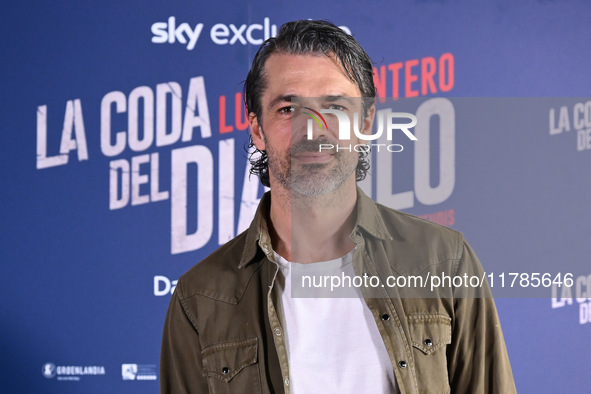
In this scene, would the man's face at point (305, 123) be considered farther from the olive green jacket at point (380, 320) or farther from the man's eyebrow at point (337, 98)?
the olive green jacket at point (380, 320)

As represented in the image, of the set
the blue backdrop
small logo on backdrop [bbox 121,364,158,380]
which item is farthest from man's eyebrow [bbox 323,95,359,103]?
small logo on backdrop [bbox 121,364,158,380]

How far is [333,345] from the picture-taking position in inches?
49.4

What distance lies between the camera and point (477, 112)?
1.34 m

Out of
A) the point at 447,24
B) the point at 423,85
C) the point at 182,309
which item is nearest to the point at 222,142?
the point at 423,85

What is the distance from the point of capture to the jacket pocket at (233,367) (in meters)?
1.32

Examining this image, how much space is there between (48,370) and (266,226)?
1682 mm

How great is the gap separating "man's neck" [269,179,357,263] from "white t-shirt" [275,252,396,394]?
32mm

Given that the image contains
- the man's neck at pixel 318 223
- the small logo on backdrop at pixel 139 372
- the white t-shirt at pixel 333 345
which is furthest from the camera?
the small logo on backdrop at pixel 139 372

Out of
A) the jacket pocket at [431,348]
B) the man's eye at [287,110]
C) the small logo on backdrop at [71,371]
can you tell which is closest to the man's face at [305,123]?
the man's eye at [287,110]

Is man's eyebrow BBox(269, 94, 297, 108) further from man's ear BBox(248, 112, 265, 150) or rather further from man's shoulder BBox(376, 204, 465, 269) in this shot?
man's shoulder BBox(376, 204, 465, 269)

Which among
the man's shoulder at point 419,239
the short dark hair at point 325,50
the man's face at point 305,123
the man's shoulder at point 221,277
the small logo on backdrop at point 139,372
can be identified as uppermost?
the short dark hair at point 325,50

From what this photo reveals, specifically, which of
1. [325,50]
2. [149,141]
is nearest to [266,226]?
[325,50]

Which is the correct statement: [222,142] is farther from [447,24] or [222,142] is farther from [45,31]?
[447,24]

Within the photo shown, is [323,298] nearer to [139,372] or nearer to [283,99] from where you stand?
[283,99]
